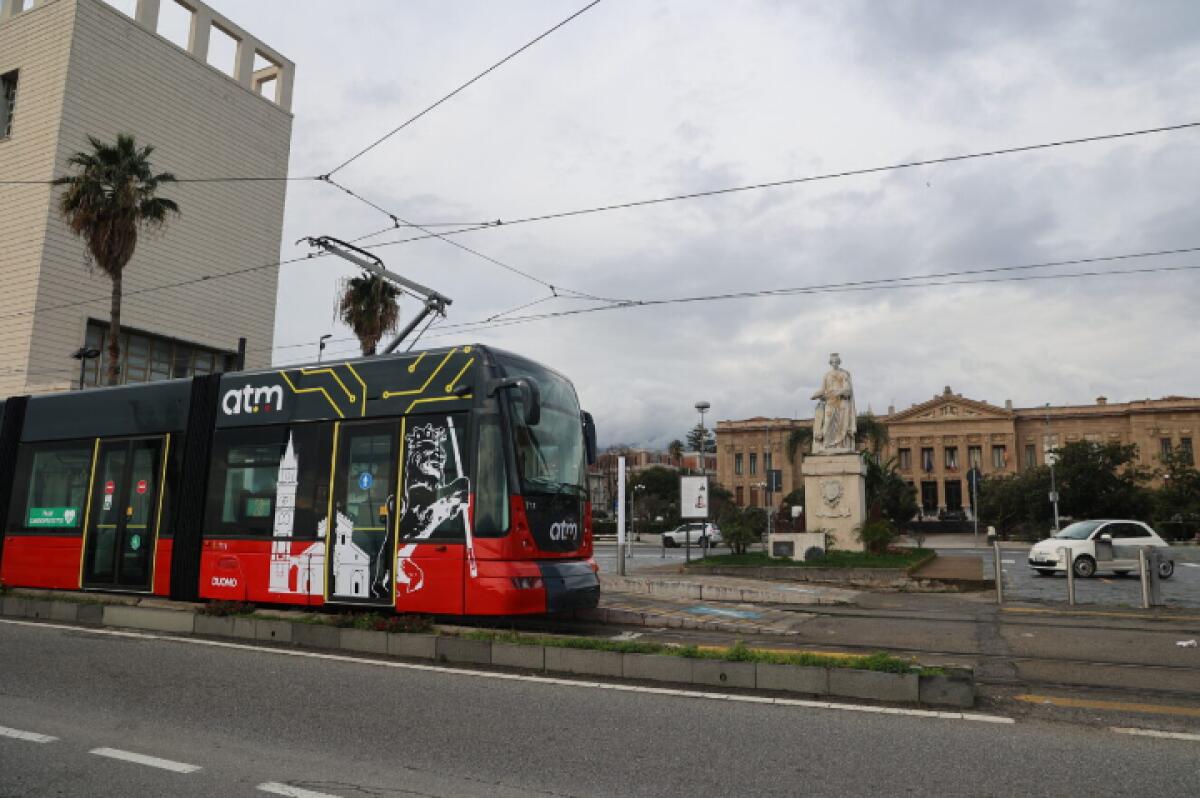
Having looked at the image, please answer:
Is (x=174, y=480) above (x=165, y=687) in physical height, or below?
above

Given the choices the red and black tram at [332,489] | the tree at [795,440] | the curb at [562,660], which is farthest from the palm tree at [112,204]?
the tree at [795,440]

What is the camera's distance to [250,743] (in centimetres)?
535

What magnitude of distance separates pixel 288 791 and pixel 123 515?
9.21 meters

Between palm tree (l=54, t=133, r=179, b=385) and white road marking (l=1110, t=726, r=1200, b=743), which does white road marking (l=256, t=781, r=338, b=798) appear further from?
palm tree (l=54, t=133, r=179, b=385)

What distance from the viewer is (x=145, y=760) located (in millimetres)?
4934

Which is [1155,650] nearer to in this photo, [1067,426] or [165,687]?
[165,687]

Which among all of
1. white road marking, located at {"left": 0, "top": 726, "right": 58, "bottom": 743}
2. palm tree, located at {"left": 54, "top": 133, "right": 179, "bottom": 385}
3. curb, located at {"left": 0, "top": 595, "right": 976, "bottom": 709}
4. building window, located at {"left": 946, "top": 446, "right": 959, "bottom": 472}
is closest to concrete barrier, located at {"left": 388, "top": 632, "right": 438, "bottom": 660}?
curb, located at {"left": 0, "top": 595, "right": 976, "bottom": 709}

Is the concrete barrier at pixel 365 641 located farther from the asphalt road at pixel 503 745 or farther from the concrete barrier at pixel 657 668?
the concrete barrier at pixel 657 668

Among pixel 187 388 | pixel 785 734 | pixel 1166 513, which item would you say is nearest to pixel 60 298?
pixel 187 388

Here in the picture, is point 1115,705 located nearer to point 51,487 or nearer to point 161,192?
point 51,487

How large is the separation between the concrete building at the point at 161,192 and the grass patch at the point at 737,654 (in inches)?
1135

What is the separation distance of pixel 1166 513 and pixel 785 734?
182 ft

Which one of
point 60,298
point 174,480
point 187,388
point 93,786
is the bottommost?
point 93,786

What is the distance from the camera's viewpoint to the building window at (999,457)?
101 metres
